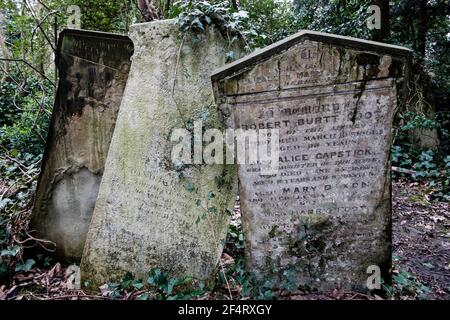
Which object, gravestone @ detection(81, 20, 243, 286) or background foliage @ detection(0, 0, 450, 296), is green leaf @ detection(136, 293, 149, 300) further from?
background foliage @ detection(0, 0, 450, 296)

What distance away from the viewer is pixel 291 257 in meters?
2.63

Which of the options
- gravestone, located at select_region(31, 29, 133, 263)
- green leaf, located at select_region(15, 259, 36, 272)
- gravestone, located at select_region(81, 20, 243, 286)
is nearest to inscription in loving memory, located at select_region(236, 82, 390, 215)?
gravestone, located at select_region(81, 20, 243, 286)

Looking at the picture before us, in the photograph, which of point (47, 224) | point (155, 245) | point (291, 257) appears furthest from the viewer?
point (47, 224)

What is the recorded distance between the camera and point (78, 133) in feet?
10.5

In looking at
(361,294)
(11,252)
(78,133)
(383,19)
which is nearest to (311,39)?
(361,294)

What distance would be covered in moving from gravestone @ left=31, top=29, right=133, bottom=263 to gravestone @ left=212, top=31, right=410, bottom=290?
3.96 feet

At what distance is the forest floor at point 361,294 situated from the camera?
2625 millimetres

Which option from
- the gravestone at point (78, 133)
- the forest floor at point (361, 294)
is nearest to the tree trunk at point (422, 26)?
the forest floor at point (361, 294)

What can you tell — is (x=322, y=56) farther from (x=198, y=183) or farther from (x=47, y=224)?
(x=47, y=224)

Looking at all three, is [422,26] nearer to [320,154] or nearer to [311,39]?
[311,39]

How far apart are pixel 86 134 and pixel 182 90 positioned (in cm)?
110
